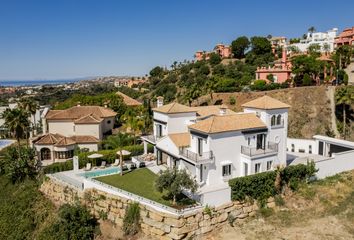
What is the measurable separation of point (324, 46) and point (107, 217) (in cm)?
9658

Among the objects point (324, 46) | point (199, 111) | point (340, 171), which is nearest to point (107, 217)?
point (199, 111)

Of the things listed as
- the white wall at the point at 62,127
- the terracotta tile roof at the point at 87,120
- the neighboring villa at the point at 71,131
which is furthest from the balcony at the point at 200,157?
the white wall at the point at 62,127

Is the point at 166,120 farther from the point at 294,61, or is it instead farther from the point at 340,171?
the point at 294,61

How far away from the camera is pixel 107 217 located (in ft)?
91.9

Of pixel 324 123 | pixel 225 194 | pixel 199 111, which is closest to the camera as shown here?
pixel 225 194

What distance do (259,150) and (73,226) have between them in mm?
18822

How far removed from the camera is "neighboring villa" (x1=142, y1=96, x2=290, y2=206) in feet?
91.1

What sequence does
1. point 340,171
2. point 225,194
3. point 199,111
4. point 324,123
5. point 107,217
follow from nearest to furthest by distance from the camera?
point 225,194, point 107,217, point 340,171, point 199,111, point 324,123

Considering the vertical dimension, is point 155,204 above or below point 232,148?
below

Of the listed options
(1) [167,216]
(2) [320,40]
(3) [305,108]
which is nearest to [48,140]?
(1) [167,216]

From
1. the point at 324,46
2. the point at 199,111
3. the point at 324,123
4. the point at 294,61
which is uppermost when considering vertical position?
the point at 324,46

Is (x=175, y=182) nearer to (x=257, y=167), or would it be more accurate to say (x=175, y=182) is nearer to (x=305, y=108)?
(x=257, y=167)

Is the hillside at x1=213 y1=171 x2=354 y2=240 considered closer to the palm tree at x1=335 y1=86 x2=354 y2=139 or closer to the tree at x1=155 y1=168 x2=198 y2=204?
the tree at x1=155 y1=168 x2=198 y2=204

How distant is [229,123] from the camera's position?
95.3 ft
